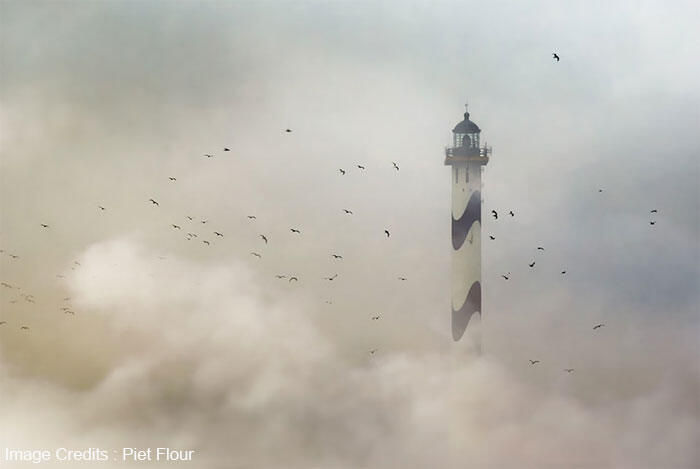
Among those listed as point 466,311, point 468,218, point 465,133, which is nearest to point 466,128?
point 465,133

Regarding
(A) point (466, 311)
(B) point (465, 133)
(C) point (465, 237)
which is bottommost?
(A) point (466, 311)

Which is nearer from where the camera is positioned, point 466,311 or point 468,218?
point 468,218

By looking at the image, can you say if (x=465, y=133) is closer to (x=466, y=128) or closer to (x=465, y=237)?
(x=466, y=128)

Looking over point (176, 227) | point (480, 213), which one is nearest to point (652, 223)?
point (480, 213)

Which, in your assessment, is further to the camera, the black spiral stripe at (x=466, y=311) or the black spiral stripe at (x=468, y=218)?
the black spiral stripe at (x=466, y=311)

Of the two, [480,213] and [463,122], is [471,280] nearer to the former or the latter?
[480,213]

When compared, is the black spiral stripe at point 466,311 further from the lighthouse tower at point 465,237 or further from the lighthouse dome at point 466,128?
the lighthouse dome at point 466,128

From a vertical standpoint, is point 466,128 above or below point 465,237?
above

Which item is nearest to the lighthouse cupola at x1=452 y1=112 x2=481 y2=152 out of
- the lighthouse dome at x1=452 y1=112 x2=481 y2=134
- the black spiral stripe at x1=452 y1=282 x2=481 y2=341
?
the lighthouse dome at x1=452 y1=112 x2=481 y2=134

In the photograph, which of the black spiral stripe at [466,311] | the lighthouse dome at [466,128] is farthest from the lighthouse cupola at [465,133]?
the black spiral stripe at [466,311]
